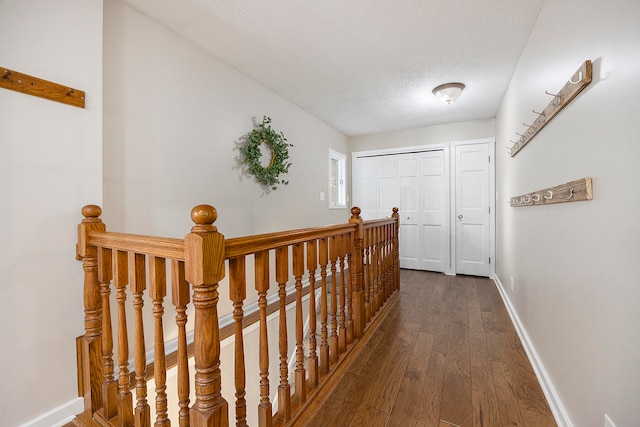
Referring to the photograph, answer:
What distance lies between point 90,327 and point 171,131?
1399 mm

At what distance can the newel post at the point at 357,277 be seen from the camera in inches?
→ 85.7

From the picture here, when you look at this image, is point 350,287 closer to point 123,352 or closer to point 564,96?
point 123,352

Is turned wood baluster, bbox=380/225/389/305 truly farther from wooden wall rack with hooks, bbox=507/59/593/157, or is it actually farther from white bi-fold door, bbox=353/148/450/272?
white bi-fold door, bbox=353/148/450/272

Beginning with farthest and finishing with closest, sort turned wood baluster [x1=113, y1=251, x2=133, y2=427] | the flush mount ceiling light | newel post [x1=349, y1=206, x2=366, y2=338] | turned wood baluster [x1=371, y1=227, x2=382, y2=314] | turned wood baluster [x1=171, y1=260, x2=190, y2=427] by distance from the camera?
the flush mount ceiling light → turned wood baluster [x1=371, y1=227, x2=382, y2=314] → newel post [x1=349, y1=206, x2=366, y2=338] → turned wood baluster [x1=113, y1=251, x2=133, y2=427] → turned wood baluster [x1=171, y1=260, x2=190, y2=427]

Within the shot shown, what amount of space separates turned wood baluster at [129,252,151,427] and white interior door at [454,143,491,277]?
14.2 feet

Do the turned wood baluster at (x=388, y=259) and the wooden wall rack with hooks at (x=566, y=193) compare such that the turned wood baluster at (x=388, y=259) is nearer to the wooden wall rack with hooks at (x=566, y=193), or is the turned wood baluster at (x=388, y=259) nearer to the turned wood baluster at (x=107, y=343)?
the wooden wall rack with hooks at (x=566, y=193)

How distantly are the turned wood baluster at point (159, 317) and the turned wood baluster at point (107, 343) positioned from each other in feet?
1.61

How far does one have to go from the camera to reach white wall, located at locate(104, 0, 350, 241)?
72.1 inches

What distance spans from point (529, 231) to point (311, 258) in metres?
1.70

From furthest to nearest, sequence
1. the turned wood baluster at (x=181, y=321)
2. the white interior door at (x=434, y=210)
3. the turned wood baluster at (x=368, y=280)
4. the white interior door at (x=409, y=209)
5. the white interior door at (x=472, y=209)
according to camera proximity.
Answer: the white interior door at (x=409, y=209) → the white interior door at (x=434, y=210) → the white interior door at (x=472, y=209) → the turned wood baluster at (x=368, y=280) → the turned wood baluster at (x=181, y=321)

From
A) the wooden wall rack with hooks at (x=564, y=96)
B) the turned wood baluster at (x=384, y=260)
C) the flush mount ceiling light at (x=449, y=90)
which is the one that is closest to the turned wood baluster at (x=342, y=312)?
the turned wood baluster at (x=384, y=260)

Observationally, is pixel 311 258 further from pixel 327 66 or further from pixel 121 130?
pixel 327 66

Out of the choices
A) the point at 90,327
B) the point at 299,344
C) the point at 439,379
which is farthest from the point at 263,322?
the point at 439,379

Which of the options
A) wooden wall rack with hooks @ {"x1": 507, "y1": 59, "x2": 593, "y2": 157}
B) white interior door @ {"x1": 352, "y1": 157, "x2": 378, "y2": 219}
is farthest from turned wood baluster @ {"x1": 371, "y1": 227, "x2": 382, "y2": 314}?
white interior door @ {"x1": 352, "y1": 157, "x2": 378, "y2": 219}
